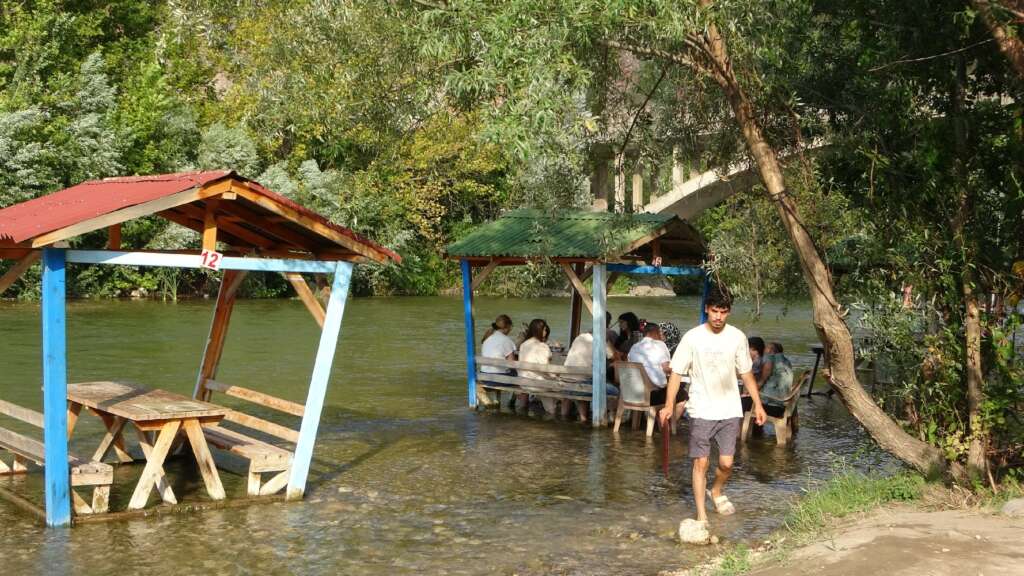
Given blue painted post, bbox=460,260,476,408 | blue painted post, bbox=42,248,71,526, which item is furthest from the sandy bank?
blue painted post, bbox=460,260,476,408

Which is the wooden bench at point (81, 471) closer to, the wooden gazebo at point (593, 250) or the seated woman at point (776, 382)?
the wooden gazebo at point (593, 250)

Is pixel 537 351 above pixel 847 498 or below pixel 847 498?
above

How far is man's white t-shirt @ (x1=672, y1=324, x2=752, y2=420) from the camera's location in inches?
336

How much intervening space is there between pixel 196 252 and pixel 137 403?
5.07 ft

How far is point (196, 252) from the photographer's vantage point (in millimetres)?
9336

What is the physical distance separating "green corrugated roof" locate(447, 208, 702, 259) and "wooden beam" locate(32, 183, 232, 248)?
522cm

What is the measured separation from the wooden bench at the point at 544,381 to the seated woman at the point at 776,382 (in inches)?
86.4

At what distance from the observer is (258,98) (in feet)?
36.3

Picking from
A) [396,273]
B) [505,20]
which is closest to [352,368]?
[505,20]

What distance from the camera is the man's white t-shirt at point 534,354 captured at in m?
15.1

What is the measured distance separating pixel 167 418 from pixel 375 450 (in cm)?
401

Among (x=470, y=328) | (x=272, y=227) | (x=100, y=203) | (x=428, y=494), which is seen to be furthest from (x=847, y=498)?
(x=470, y=328)

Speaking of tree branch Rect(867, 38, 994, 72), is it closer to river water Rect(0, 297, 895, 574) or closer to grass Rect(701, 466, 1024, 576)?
grass Rect(701, 466, 1024, 576)

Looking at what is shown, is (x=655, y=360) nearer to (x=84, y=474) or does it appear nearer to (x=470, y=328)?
(x=470, y=328)
